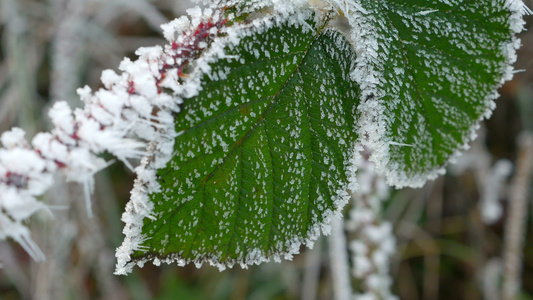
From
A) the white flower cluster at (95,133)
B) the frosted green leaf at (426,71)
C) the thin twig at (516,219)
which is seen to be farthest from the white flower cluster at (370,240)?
the white flower cluster at (95,133)

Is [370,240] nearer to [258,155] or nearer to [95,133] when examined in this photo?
[258,155]

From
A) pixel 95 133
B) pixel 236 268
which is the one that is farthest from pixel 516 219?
pixel 95 133

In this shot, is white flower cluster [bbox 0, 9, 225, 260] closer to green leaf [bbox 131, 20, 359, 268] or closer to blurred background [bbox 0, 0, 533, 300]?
green leaf [bbox 131, 20, 359, 268]

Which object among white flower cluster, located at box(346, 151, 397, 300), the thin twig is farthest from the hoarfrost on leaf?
the thin twig

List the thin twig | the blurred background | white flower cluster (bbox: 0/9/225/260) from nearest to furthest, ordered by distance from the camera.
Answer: white flower cluster (bbox: 0/9/225/260), the thin twig, the blurred background

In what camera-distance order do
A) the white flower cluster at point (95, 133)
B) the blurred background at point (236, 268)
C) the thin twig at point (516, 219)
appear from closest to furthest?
the white flower cluster at point (95, 133), the thin twig at point (516, 219), the blurred background at point (236, 268)

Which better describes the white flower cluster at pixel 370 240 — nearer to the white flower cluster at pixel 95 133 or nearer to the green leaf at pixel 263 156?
the green leaf at pixel 263 156
